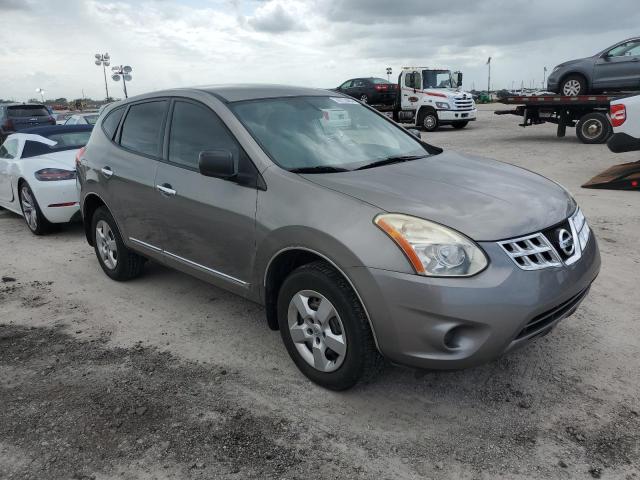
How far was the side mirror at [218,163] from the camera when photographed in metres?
3.12

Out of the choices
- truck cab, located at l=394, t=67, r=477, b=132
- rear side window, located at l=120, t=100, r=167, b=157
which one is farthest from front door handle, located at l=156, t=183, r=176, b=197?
truck cab, located at l=394, t=67, r=477, b=132

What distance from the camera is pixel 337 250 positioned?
2670 mm

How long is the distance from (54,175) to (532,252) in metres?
6.01

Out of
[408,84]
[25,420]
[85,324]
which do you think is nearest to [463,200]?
[25,420]

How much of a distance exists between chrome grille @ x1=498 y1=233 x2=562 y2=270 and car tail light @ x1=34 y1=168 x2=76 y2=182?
5793 millimetres

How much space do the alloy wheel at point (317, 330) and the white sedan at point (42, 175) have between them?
170 inches

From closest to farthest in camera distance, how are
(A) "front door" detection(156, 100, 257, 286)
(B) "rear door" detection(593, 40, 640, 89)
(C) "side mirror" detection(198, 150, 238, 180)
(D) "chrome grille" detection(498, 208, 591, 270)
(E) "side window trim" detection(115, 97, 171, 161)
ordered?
(D) "chrome grille" detection(498, 208, 591, 270) → (C) "side mirror" detection(198, 150, 238, 180) → (A) "front door" detection(156, 100, 257, 286) → (E) "side window trim" detection(115, 97, 171, 161) → (B) "rear door" detection(593, 40, 640, 89)

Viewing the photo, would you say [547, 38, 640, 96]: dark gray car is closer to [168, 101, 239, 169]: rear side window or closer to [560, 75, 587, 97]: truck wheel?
[560, 75, 587, 97]: truck wheel

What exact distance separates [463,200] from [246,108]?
1.63 meters

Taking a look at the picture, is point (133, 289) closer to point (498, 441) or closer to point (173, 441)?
point (173, 441)

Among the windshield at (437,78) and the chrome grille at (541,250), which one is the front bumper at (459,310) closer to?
the chrome grille at (541,250)

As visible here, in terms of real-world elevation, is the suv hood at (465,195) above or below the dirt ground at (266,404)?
above

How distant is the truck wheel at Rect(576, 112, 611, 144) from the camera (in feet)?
47.4

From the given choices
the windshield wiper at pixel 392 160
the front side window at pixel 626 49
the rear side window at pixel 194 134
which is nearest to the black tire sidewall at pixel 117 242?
the rear side window at pixel 194 134
